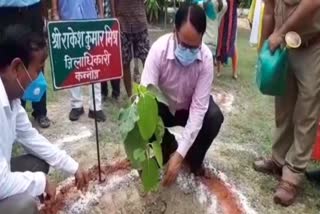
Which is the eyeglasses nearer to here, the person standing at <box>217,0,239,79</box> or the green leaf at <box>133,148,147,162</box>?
the green leaf at <box>133,148,147,162</box>

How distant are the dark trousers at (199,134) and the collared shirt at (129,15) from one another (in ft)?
5.07

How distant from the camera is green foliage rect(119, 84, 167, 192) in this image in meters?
2.34

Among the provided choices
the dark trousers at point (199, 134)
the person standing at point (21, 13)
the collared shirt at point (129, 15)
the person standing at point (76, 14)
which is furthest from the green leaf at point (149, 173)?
the collared shirt at point (129, 15)

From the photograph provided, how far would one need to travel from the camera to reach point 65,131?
4.02 m

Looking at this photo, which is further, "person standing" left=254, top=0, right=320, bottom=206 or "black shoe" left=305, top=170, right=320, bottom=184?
"black shoe" left=305, top=170, right=320, bottom=184

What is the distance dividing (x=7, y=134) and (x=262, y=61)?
1.57 meters

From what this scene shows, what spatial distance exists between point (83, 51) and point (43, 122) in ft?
4.87

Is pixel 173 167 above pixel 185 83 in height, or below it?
below

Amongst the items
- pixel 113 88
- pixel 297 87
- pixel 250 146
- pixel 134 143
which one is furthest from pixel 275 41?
pixel 113 88

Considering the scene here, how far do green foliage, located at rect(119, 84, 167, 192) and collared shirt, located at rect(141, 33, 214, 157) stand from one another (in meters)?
0.27

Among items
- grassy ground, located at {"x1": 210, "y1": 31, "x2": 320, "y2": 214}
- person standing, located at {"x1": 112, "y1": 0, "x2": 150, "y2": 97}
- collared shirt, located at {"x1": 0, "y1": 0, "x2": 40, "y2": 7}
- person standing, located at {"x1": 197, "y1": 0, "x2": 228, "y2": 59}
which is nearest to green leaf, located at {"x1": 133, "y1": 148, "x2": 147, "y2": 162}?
grassy ground, located at {"x1": 210, "y1": 31, "x2": 320, "y2": 214}

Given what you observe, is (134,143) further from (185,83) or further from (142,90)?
(185,83)

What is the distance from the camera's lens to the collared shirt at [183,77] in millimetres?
2814

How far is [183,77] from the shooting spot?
291cm
